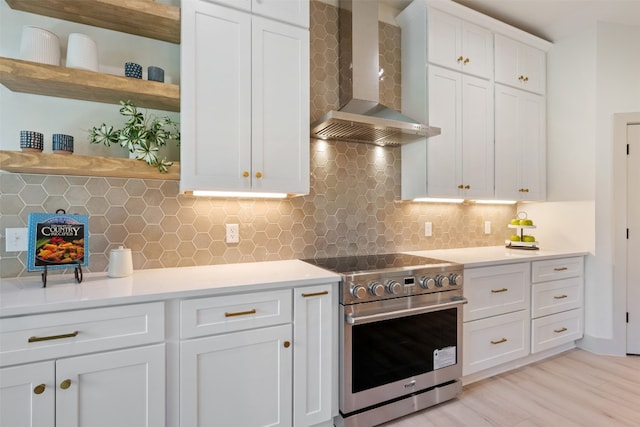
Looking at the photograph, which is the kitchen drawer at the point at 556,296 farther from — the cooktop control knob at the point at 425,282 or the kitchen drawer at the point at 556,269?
the cooktop control knob at the point at 425,282

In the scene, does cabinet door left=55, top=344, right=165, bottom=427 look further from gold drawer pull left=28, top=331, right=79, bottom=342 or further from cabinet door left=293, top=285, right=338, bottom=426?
cabinet door left=293, top=285, right=338, bottom=426

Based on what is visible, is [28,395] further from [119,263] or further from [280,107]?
[280,107]

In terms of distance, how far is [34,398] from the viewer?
118cm

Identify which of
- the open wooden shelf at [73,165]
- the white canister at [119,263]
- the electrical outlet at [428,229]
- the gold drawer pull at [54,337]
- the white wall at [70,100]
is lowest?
the gold drawer pull at [54,337]

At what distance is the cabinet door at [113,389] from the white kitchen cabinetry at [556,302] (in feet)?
9.13

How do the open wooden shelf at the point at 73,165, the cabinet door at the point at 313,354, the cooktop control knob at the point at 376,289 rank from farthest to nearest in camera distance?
the cooktop control knob at the point at 376,289 → the cabinet door at the point at 313,354 → the open wooden shelf at the point at 73,165

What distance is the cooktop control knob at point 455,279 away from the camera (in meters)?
2.08

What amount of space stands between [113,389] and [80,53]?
5.39 feet

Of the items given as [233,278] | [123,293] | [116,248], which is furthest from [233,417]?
[116,248]

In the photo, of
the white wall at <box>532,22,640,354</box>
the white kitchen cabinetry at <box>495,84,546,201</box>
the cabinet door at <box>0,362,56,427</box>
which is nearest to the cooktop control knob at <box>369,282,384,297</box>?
the cabinet door at <box>0,362,56,427</box>

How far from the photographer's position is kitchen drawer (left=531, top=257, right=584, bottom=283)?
101 inches

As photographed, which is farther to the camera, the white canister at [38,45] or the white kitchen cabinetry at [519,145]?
the white kitchen cabinetry at [519,145]

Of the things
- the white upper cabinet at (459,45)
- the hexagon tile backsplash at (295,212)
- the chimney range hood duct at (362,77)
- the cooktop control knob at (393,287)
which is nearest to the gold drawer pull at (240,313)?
the hexagon tile backsplash at (295,212)

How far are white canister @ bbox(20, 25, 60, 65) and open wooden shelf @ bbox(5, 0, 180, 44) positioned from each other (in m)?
0.14
